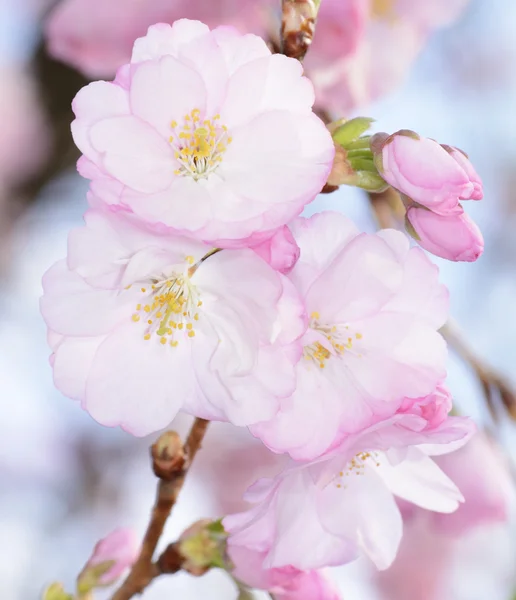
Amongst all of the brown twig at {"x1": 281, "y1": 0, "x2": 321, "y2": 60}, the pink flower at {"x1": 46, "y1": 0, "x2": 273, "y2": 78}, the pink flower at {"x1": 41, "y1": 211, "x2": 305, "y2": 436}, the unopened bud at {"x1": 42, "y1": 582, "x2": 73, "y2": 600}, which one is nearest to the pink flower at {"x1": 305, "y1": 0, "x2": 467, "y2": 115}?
the pink flower at {"x1": 46, "y1": 0, "x2": 273, "y2": 78}

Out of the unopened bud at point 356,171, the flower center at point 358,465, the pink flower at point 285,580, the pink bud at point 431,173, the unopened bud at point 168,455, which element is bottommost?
the pink flower at point 285,580

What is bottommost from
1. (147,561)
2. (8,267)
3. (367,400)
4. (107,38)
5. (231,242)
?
(8,267)

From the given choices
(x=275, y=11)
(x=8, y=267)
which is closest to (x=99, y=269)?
(x=275, y=11)

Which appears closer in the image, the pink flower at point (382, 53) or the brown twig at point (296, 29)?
the brown twig at point (296, 29)

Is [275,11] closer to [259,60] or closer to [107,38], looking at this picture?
[107,38]

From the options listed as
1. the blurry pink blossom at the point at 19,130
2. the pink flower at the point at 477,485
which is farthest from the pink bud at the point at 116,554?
the blurry pink blossom at the point at 19,130

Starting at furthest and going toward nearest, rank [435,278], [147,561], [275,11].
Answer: [275,11]
[147,561]
[435,278]

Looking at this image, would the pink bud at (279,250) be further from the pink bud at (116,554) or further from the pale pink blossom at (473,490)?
the pale pink blossom at (473,490)
